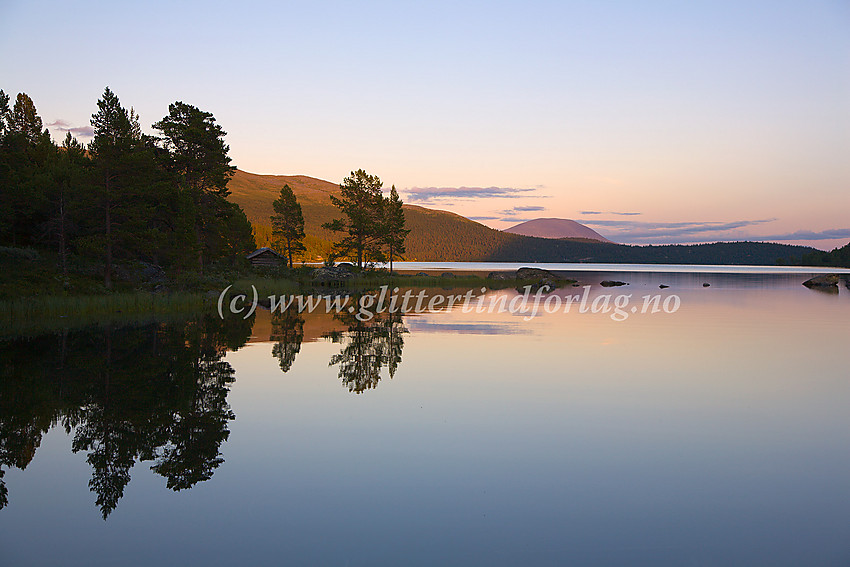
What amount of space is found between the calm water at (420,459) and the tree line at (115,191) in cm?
1863

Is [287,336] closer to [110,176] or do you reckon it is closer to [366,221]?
[110,176]

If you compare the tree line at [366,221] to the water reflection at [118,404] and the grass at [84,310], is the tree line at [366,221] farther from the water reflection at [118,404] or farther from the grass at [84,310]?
the water reflection at [118,404]

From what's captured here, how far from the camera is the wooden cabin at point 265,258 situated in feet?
254

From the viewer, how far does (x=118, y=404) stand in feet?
38.0

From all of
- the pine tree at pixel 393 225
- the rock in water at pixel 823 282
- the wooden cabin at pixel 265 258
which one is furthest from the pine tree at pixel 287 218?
the rock in water at pixel 823 282

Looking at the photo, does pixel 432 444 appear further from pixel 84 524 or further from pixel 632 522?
pixel 84 524

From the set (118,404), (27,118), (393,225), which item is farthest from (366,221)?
(118,404)

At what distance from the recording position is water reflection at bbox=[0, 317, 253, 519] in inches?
334

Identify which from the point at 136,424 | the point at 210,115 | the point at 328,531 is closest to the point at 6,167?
the point at 210,115

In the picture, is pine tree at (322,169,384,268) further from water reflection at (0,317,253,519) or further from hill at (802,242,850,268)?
hill at (802,242,850,268)

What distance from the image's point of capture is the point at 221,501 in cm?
715

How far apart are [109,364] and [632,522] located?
14633 millimetres

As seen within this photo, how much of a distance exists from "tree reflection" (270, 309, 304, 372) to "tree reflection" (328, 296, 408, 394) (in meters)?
1.42

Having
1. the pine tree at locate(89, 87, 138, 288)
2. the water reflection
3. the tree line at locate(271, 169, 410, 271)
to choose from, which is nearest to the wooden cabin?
the tree line at locate(271, 169, 410, 271)
